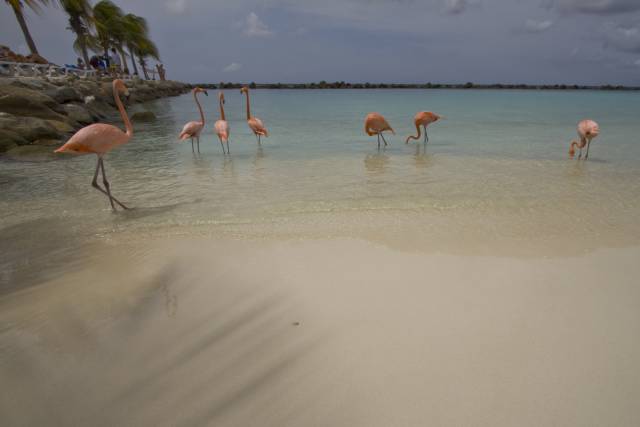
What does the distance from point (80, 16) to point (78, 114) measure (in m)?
20.0

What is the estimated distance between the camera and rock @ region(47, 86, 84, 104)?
1338 centimetres

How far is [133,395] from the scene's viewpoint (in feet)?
6.49

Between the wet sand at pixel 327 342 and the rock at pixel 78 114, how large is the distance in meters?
11.7

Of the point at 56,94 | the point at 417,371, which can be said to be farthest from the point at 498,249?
the point at 56,94

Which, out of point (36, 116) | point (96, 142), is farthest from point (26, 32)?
point (96, 142)

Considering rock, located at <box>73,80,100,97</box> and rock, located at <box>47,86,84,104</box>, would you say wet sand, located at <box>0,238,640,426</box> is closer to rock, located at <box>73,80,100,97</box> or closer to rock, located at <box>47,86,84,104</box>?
rock, located at <box>47,86,84,104</box>

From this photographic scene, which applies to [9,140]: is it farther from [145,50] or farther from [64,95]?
[145,50]

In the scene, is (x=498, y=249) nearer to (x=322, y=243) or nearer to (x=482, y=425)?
(x=322, y=243)

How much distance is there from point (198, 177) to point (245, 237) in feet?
11.3

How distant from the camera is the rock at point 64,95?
1338 cm

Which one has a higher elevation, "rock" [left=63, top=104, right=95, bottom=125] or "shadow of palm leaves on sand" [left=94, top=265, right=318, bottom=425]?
"rock" [left=63, top=104, right=95, bottom=125]

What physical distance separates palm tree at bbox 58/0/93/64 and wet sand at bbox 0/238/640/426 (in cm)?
2842

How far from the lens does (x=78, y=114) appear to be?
12750 millimetres

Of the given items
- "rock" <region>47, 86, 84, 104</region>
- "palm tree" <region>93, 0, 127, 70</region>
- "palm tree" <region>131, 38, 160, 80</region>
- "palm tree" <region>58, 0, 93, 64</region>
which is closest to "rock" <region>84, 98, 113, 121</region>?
"rock" <region>47, 86, 84, 104</region>
